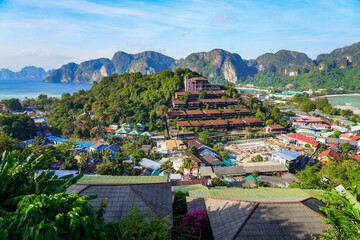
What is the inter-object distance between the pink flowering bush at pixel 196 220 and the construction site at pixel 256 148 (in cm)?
1758

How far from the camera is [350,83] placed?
345 ft

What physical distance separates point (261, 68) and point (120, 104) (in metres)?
153

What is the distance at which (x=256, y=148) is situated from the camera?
2881 cm

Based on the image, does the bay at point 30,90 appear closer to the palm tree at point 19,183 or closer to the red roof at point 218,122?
the red roof at point 218,122

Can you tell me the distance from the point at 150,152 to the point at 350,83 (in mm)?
126976

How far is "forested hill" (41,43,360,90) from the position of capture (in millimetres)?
114562

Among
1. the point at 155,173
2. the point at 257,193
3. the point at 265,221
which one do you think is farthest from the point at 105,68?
the point at 265,221

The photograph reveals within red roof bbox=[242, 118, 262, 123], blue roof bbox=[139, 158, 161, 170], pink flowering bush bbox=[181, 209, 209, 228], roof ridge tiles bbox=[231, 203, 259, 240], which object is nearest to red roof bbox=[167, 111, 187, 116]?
red roof bbox=[242, 118, 262, 123]

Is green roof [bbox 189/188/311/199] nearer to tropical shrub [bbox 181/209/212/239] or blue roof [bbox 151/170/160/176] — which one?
tropical shrub [bbox 181/209/212/239]

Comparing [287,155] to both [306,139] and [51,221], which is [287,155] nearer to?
[306,139]

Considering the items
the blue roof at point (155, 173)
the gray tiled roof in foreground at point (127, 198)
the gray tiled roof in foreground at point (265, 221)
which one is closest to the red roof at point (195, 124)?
the blue roof at point (155, 173)

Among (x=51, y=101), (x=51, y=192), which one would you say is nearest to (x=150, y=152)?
(x=51, y=192)

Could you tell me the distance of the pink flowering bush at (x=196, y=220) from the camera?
7804 millimetres

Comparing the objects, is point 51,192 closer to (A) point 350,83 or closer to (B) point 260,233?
(B) point 260,233
